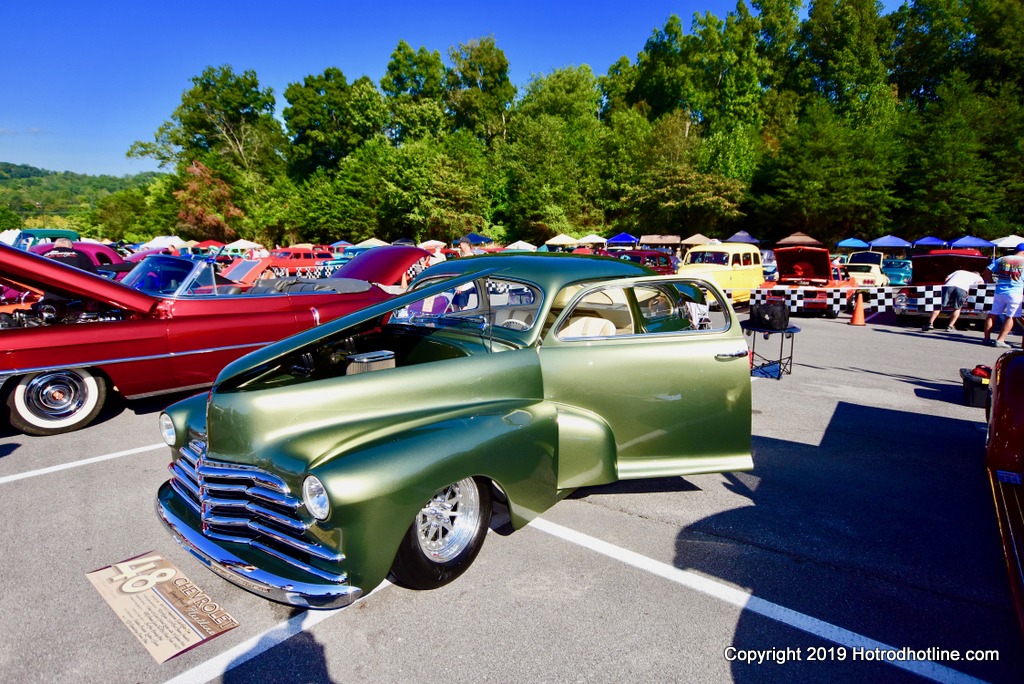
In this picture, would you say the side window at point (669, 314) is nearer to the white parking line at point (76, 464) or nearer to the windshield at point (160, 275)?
the white parking line at point (76, 464)

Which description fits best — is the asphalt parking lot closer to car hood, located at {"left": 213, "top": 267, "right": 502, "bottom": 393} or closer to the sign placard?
the sign placard

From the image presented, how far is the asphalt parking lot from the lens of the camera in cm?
242

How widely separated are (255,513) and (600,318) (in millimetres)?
2771

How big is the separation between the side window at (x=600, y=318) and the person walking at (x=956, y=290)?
9730 mm

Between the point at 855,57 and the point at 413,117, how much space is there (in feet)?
127

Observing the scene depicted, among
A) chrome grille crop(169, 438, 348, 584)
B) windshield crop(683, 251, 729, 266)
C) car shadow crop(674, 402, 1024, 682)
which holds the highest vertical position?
windshield crop(683, 251, 729, 266)

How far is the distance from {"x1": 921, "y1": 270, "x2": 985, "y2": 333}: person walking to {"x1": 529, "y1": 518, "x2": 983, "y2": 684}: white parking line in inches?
463

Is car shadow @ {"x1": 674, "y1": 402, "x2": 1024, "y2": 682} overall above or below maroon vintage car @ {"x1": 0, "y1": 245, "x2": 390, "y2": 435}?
below

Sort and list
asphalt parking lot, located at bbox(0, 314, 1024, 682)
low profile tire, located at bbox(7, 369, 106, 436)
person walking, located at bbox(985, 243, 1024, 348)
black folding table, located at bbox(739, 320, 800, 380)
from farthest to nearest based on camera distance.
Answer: person walking, located at bbox(985, 243, 1024, 348) → black folding table, located at bbox(739, 320, 800, 380) → low profile tire, located at bbox(7, 369, 106, 436) → asphalt parking lot, located at bbox(0, 314, 1024, 682)

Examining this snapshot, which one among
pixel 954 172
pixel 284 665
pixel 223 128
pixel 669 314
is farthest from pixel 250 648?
pixel 223 128

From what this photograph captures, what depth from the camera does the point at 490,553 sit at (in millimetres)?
3320

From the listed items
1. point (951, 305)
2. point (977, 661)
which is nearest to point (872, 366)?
point (951, 305)

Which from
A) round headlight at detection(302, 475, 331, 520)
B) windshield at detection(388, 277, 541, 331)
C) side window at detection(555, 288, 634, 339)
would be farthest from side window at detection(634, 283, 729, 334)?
round headlight at detection(302, 475, 331, 520)

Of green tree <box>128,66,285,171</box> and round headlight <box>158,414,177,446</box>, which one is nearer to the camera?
round headlight <box>158,414,177,446</box>
